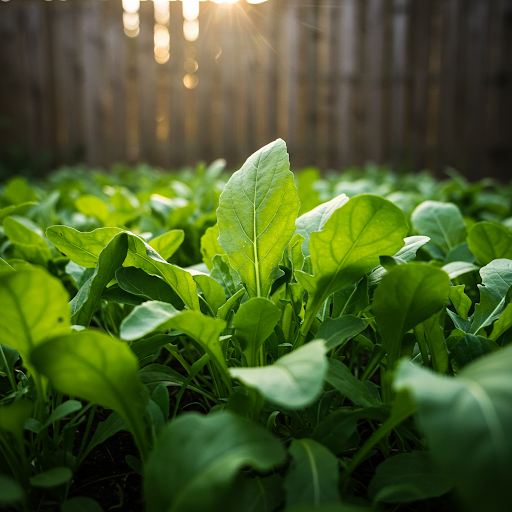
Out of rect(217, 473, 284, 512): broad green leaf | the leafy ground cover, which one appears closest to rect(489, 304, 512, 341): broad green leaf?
the leafy ground cover

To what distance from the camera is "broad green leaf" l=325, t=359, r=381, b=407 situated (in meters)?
0.62

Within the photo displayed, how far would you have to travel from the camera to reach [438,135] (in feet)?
22.4

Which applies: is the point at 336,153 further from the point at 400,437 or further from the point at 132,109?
the point at 400,437

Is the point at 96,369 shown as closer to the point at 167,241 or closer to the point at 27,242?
the point at 167,241

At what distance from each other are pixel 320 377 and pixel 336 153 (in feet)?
21.5

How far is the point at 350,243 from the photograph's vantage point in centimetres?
70

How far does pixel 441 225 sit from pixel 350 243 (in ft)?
1.93

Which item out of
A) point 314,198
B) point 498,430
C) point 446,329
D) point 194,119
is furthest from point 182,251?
point 194,119

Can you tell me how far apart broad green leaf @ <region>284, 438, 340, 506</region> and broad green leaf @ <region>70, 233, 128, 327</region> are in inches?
14.7

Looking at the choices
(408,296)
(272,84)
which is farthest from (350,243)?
(272,84)

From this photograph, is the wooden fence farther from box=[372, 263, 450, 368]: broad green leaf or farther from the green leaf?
the green leaf

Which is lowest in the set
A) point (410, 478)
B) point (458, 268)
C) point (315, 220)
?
point (410, 478)

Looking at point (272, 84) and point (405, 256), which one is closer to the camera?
point (405, 256)

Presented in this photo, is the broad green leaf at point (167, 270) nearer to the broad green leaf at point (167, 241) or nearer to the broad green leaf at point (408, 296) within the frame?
the broad green leaf at point (167, 241)
